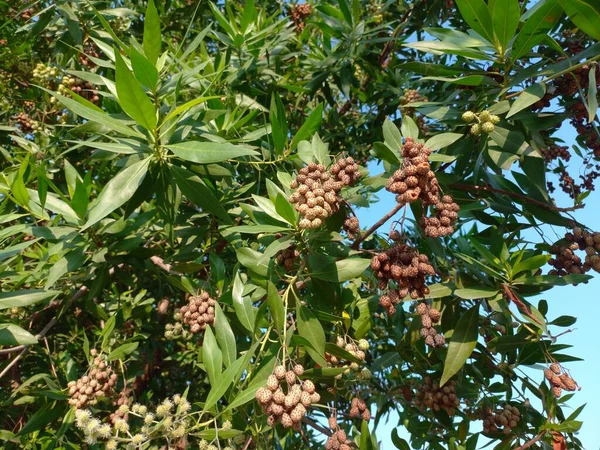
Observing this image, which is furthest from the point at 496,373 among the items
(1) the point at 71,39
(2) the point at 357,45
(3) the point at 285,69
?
(1) the point at 71,39

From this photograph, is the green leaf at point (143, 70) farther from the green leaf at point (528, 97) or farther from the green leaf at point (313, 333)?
the green leaf at point (528, 97)

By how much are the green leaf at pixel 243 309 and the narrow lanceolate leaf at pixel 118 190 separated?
2.00 feet

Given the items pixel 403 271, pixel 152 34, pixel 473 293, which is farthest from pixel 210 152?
pixel 473 293

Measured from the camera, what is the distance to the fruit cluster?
198 centimetres

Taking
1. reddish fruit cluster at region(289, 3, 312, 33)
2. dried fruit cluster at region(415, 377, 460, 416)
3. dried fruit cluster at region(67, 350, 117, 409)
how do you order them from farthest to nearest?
reddish fruit cluster at region(289, 3, 312, 33), dried fruit cluster at region(67, 350, 117, 409), dried fruit cluster at region(415, 377, 460, 416)

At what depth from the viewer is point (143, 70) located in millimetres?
1902

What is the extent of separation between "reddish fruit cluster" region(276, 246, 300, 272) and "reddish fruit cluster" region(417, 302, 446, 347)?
23.2 inches

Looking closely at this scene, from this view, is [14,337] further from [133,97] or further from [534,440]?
[534,440]

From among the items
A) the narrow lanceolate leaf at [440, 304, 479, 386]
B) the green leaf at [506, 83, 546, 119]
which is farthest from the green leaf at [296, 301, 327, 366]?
the green leaf at [506, 83, 546, 119]

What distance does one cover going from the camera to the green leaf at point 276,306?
1813 mm

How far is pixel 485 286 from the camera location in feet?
7.11

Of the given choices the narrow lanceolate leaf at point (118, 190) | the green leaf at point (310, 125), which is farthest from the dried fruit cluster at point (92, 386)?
the green leaf at point (310, 125)

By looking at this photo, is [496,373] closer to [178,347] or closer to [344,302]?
[344,302]

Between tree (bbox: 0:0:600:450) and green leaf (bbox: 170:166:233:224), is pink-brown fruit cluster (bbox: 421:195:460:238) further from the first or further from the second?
green leaf (bbox: 170:166:233:224)
